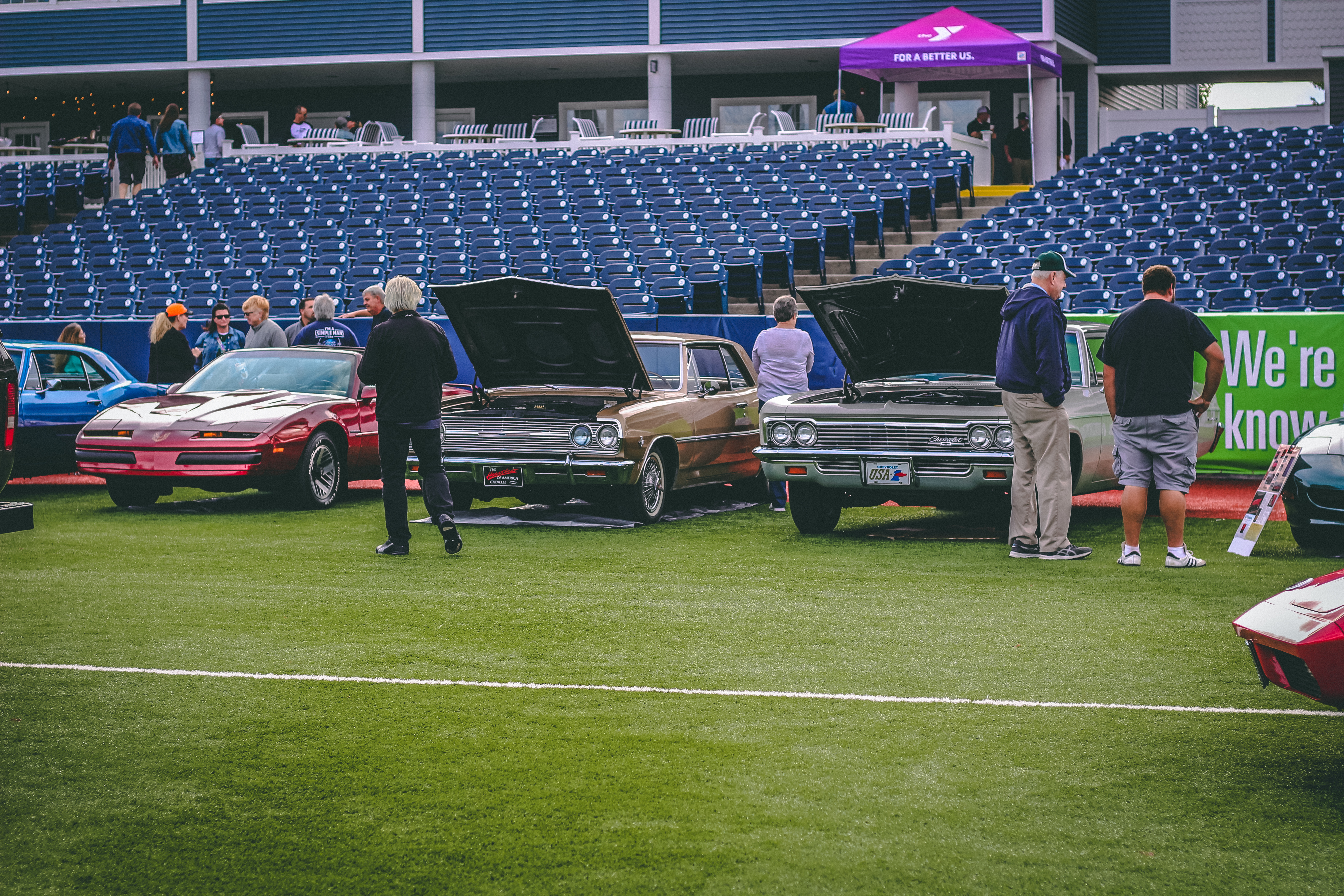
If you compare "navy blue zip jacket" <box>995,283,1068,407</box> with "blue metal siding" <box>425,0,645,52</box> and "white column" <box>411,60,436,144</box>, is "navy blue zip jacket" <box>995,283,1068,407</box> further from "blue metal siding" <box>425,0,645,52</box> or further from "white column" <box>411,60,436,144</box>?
"white column" <box>411,60,436,144</box>

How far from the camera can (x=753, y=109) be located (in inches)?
1337

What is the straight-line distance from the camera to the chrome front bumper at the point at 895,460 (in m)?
9.41

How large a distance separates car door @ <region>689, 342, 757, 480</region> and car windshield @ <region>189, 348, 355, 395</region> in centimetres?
310

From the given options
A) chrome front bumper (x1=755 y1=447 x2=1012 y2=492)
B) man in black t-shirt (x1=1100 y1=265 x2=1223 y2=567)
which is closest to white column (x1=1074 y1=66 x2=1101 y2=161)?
chrome front bumper (x1=755 y1=447 x2=1012 y2=492)

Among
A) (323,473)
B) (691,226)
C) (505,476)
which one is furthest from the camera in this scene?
(691,226)

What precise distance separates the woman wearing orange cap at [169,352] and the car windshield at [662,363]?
202 inches

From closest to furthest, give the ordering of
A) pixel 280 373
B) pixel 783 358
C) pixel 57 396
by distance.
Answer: pixel 783 358
pixel 280 373
pixel 57 396

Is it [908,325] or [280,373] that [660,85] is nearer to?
[280,373]

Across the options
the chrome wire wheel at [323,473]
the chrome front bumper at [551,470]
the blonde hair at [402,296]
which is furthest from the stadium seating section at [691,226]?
the blonde hair at [402,296]

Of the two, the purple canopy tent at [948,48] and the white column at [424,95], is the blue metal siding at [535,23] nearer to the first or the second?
the white column at [424,95]

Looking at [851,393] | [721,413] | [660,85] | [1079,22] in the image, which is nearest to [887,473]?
[851,393]

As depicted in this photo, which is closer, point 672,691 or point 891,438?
point 672,691

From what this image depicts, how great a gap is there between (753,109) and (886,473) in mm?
25659

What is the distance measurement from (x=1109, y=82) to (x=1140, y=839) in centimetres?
3252
